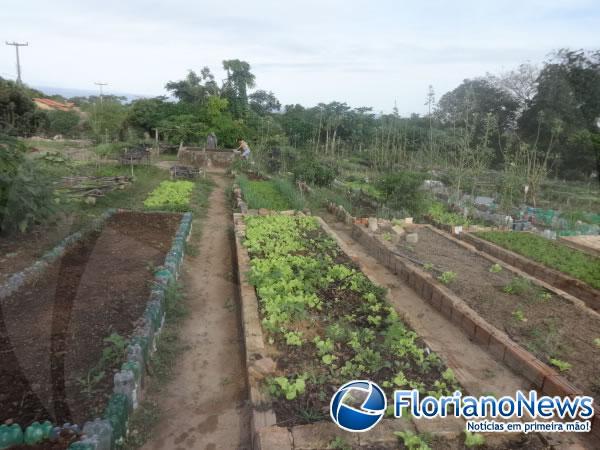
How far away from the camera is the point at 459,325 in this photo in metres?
4.10

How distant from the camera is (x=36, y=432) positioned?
2.08 m

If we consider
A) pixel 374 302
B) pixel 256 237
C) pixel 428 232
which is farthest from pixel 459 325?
pixel 428 232

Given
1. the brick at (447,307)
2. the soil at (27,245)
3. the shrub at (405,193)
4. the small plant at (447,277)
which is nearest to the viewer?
the brick at (447,307)

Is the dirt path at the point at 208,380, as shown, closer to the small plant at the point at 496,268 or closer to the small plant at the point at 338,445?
the small plant at the point at 338,445

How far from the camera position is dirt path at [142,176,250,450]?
8.48 feet

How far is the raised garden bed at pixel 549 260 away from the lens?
16.9 ft

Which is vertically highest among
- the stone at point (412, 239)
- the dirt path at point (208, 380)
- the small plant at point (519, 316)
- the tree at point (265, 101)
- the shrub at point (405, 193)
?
the tree at point (265, 101)

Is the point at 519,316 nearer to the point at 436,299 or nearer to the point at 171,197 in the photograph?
the point at 436,299

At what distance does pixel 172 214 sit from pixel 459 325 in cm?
514

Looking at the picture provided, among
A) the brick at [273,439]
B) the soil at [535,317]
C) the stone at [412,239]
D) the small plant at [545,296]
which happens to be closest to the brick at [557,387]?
the soil at [535,317]

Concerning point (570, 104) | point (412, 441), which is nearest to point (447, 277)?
point (412, 441)

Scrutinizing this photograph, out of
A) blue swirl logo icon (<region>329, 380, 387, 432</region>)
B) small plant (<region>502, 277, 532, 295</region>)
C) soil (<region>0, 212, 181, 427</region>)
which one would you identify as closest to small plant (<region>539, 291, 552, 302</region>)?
small plant (<region>502, 277, 532, 295</region>)

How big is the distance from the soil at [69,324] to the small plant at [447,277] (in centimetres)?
329

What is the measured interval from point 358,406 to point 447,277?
111 inches
